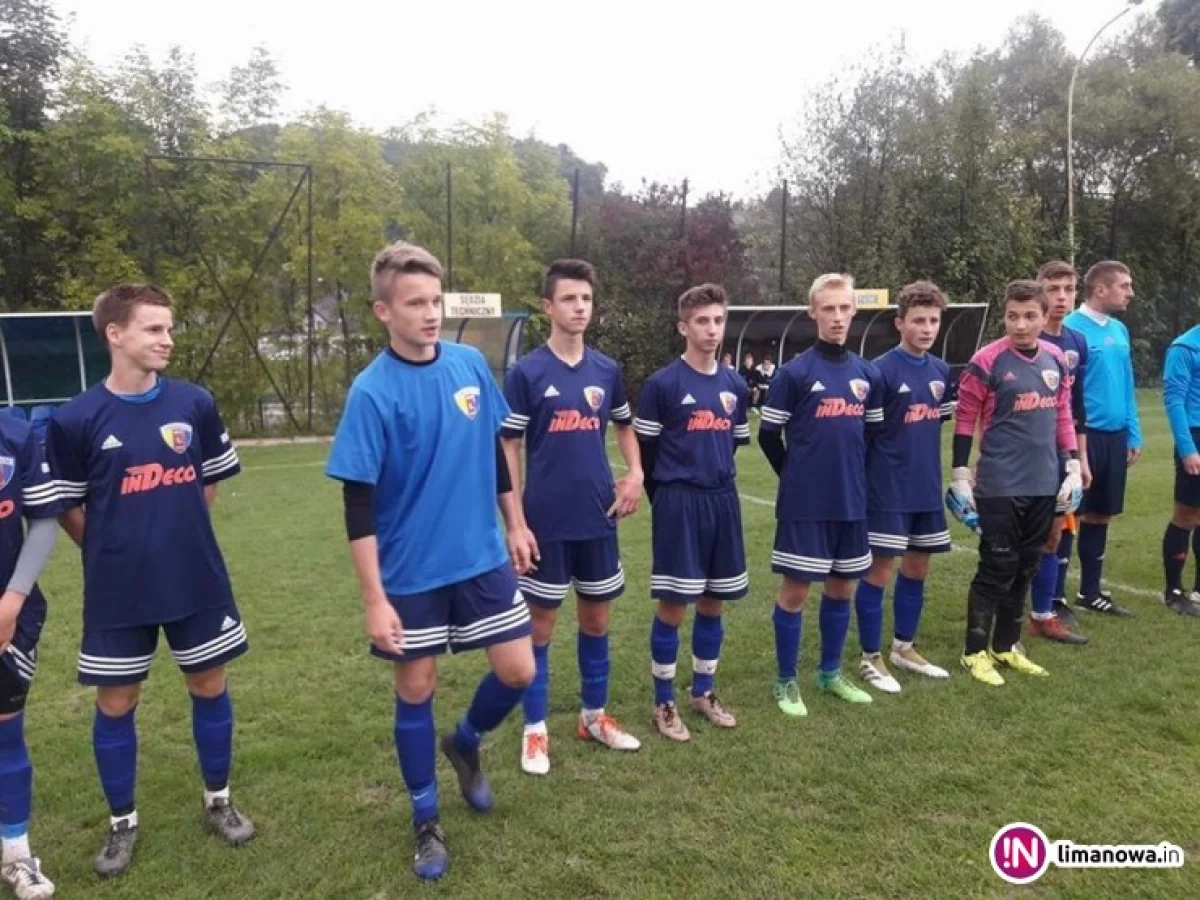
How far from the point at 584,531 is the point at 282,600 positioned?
3425mm

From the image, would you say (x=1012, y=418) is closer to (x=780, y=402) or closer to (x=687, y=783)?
(x=780, y=402)

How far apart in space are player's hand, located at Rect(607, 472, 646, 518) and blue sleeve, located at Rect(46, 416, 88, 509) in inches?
74.0

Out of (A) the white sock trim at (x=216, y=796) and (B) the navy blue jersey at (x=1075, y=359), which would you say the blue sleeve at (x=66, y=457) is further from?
(B) the navy blue jersey at (x=1075, y=359)

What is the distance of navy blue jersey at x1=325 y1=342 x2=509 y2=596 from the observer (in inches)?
107

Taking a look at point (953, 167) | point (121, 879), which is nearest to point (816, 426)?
point (121, 879)

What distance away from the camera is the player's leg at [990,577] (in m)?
4.43

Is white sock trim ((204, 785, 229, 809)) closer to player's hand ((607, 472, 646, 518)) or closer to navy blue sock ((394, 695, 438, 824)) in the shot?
navy blue sock ((394, 695, 438, 824))

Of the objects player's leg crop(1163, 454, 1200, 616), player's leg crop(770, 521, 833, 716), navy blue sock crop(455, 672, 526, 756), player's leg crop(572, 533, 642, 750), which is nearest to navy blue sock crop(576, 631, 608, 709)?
player's leg crop(572, 533, 642, 750)

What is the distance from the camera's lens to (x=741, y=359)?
1934 centimetres

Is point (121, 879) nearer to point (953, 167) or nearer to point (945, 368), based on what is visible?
point (945, 368)

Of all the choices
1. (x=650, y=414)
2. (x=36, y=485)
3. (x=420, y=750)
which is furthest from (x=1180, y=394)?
(x=36, y=485)

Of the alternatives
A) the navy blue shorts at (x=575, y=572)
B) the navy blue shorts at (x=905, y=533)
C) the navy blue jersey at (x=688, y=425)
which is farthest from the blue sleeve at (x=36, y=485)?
the navy blue shorts at (x=905, y=533)

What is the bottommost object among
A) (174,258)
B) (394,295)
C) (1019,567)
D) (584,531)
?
(1019,567)

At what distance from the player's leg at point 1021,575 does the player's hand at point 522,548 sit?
254 centimetres
